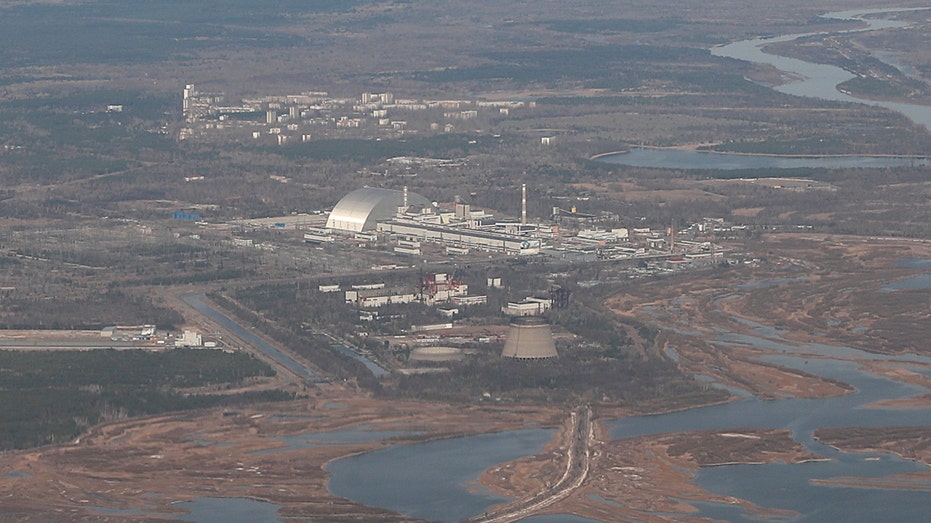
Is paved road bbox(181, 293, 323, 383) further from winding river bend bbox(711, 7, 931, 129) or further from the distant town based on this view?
winding river bend bbox(711, 7, 931, 129)

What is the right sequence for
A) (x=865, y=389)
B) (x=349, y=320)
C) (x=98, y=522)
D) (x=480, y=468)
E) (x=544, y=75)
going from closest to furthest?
(x=98, y=522) → (x=480, y=468) → (x=865, y=389) → (x=349, y=320) → (x=544, y=75)

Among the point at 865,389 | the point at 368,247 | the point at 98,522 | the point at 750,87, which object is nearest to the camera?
the point at 98,522


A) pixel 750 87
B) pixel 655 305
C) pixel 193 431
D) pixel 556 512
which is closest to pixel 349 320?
pixel 655 305

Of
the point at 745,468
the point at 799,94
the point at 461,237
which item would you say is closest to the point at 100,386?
the point at 745,468

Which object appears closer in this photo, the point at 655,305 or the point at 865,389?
the point at 865,389

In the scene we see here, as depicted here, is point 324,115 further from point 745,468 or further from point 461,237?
point 745,468

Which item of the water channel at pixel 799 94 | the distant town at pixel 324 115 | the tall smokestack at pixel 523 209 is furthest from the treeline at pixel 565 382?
the distant town at pixel 324 115

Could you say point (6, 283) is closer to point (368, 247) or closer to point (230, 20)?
point (368, 247)
